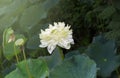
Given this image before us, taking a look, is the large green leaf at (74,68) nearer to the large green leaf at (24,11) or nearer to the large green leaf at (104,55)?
the large green leaf at (104,55)

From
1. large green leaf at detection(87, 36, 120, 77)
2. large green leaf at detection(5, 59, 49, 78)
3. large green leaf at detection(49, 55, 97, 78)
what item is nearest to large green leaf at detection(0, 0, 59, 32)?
large green leaf at detection(87, 36, 120, 77)

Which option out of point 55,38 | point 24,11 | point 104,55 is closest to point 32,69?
point 55,38

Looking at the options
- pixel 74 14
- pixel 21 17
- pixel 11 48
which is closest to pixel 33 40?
pixel 21 17

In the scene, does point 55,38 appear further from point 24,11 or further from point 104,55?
point 24,11

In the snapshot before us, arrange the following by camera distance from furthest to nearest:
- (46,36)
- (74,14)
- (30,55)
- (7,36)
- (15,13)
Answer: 1. (74,14)
2. (30,55)
3. (15,13)
4. (7,36)
5. (46,36)

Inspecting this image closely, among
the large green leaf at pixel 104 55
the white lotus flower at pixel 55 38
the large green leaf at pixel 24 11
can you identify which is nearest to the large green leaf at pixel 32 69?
the white lotus flower at pixel 55 38

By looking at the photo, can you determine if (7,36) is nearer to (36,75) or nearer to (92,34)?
(36,75)
